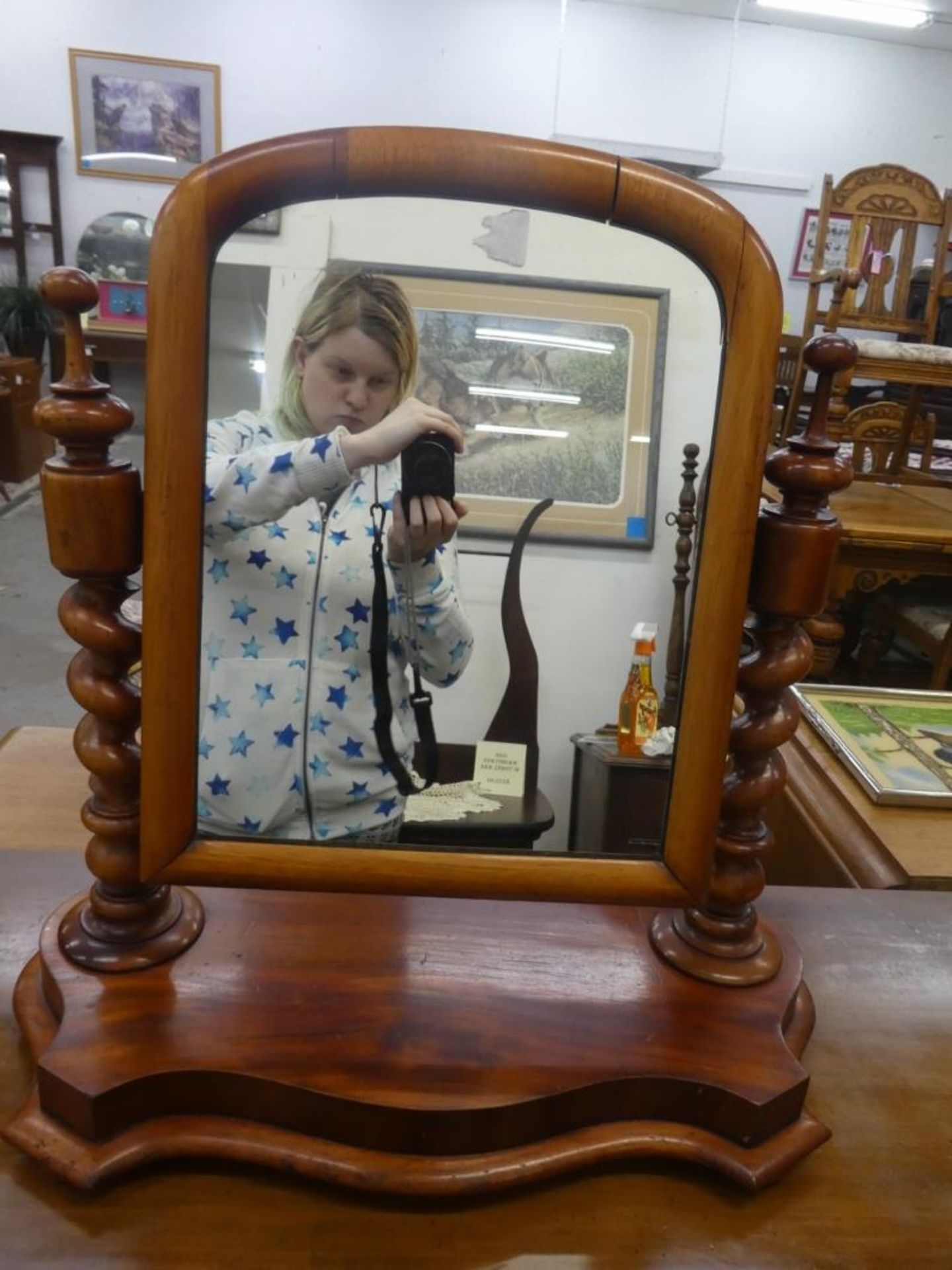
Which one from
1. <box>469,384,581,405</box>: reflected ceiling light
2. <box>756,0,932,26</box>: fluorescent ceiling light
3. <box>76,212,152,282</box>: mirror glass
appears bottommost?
<box>469,384,581,405</box>: reflected ceiling light

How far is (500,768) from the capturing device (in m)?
0.49

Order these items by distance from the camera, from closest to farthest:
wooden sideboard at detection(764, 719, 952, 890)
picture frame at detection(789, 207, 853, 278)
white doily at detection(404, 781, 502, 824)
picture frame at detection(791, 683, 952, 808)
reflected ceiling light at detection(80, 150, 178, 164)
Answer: white doily at detection(404, 781, 502, 824) → wooden sideboard at detection(764, 719, 952, 890) → picture frame at detection(791, 683, 952, 808) → reflected ceiling light at detection(80, 150, 178, 164) → picture frame at detection(789, 207, 853, 278)

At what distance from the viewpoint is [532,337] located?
43 cm

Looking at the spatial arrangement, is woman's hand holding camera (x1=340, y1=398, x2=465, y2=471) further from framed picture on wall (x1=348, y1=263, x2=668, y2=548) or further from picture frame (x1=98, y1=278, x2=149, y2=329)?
picture frame (x1=98, y1=278, x2=149, y2=329)

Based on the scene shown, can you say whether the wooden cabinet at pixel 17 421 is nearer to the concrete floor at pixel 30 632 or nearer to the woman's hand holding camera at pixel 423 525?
the concrete floor at pixel 30 632

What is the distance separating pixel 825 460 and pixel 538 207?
18 cm

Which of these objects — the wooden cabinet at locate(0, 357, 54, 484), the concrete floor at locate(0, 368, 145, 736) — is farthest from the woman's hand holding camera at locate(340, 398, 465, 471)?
the wooden cabinet at locate(0, 357, 54, 484)

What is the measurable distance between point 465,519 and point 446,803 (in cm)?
15

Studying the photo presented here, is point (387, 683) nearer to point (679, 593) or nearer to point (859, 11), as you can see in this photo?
point (679, 593)

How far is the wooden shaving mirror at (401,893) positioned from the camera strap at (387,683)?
0.05 metres

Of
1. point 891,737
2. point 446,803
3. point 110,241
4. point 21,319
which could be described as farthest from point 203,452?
point 110,241

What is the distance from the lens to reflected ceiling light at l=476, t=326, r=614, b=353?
0.42m

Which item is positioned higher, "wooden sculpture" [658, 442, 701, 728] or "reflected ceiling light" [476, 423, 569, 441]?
"reflected ceiling light" [476, 423, 569, 441]

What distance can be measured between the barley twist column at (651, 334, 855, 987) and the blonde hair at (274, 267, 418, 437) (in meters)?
0.18
